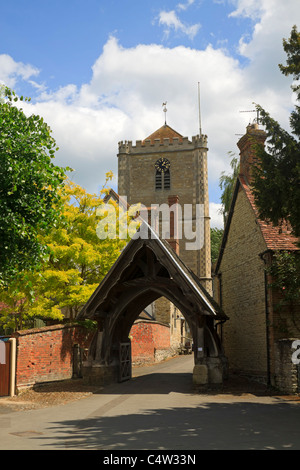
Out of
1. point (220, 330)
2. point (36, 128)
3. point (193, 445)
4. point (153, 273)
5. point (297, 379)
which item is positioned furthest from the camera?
point (220, 330)

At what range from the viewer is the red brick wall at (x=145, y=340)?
100 ft

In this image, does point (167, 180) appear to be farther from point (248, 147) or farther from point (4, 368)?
point (4, 368)

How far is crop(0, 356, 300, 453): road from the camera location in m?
8.30

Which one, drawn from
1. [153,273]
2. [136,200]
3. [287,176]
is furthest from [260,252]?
[136,200]

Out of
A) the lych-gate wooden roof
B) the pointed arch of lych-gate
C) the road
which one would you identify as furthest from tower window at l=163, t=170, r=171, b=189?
the road

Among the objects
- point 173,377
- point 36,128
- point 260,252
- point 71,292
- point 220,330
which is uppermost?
point 36,128

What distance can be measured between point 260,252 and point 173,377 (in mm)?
7546

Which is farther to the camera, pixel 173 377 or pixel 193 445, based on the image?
pixel 173 377

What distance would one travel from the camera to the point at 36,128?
14320 millimetres

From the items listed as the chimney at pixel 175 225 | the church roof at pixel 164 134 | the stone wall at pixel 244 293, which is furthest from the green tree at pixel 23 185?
the church roof at pixel 164 134

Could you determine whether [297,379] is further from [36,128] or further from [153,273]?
[36,128]

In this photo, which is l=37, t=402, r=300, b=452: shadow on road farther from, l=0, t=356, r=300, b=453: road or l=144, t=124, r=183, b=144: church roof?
l=144, t=124, r=183, b=144: church roof

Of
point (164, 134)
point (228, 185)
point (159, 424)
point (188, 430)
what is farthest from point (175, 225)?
point (164, 134)
